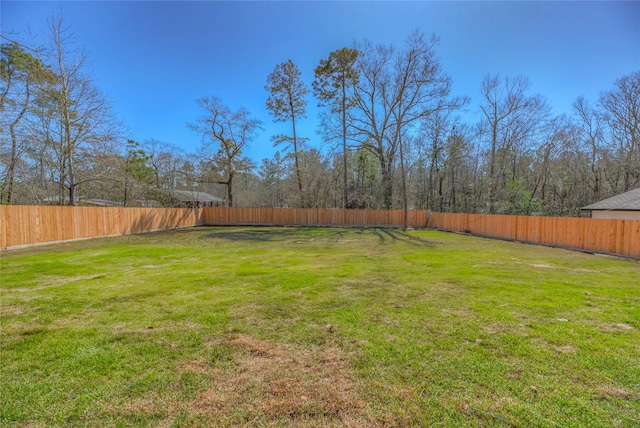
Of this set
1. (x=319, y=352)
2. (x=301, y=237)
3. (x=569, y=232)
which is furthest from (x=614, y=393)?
(x=301, y=237)

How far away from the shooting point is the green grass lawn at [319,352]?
1827 mm

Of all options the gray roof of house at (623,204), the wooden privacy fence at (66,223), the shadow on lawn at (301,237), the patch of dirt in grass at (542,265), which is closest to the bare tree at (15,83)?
the wooden privacy fence at (66,223)

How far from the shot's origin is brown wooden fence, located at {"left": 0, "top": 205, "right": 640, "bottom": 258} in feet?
31.4

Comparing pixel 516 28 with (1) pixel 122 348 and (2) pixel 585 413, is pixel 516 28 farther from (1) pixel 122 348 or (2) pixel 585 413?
(1) pixel 122 348

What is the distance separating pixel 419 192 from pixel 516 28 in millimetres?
17364

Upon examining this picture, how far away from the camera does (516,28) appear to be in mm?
11133

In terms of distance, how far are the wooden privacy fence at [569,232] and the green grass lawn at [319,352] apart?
528 centimetres

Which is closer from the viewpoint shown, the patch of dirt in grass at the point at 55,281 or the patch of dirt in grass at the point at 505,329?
the patch of dirt in grass at the point at 505,329

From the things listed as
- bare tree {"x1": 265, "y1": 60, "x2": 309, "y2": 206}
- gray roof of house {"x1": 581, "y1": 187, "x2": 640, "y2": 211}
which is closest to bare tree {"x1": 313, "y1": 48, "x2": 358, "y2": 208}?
bare tree {"x1": 265, "y1": 60, "x2": 309, "y2": 206}

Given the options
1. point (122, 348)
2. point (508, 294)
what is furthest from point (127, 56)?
point (508, 294)

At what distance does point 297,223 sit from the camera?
23109 mm

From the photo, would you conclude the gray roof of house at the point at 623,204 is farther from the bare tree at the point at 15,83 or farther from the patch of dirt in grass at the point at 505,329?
the bare tree at the point at 15,83

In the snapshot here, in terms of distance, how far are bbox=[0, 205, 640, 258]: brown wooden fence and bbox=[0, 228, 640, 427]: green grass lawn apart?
19.9 feet

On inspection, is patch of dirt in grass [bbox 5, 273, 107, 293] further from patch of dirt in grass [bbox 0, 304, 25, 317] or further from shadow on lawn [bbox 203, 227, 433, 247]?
shadow on lawn [bbox 203, 227, 433, 247]
